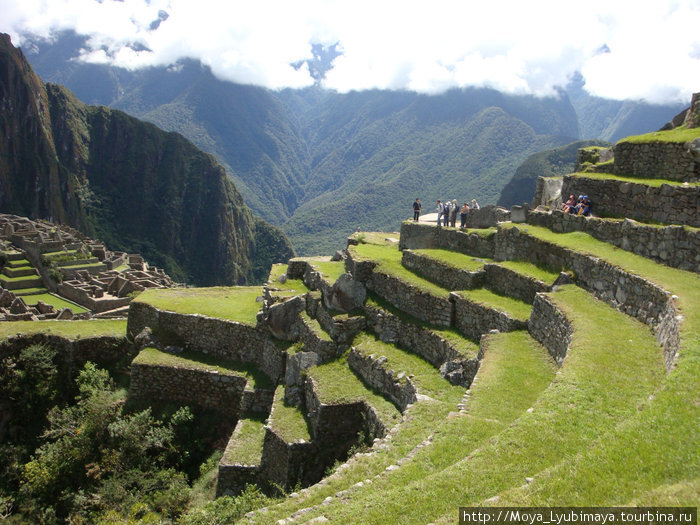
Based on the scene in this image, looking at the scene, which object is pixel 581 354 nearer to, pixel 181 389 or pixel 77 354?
pixel 181 389

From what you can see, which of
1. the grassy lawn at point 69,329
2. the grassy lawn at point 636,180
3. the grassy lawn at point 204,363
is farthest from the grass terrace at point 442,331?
the grassy lawn at point 69,329

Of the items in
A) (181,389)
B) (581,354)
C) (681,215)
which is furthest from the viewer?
(181,389)

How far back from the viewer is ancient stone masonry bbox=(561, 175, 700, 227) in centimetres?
1188

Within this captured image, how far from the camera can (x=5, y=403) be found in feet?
62.6

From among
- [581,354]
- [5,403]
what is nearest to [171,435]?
[5,403]

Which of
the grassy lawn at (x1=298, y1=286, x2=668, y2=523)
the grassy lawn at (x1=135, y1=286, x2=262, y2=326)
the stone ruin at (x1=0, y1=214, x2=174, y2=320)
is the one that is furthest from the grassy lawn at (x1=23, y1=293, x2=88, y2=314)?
the grassy lawn at (x1=298, y1=286, x2=668, y2=523)

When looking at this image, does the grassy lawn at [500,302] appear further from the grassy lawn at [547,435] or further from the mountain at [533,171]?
the mountain at [533,171]

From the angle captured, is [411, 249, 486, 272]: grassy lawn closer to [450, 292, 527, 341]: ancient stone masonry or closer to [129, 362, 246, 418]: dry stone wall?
[450, 292, 527, 341]: ancient stone masonry

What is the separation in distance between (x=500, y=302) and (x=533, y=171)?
92999 millimetres

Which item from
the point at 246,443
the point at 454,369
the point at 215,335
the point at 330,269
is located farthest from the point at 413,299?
the point at 215,335

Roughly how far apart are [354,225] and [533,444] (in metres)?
146

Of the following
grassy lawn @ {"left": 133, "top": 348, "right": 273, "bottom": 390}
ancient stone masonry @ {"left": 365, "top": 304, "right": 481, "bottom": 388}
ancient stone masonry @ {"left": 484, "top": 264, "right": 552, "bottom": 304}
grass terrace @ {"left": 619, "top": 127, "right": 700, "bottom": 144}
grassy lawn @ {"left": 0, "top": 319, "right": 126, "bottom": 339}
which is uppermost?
grass terrace @ {"left": 619, "top": 127, "right": 700, "bottom": 144}

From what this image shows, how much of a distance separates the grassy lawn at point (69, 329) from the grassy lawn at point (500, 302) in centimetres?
1475

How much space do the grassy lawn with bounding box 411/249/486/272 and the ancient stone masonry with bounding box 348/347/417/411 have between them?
3.89 m
